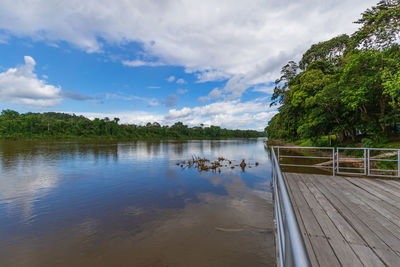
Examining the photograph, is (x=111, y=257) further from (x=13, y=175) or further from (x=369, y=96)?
(x=369, y=96)

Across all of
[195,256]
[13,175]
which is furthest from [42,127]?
[195,256]

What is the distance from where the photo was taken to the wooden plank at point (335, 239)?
214cm

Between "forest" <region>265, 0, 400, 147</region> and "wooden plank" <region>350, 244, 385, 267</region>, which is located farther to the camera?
"forest" <region>265, 0, 400, 147</region>

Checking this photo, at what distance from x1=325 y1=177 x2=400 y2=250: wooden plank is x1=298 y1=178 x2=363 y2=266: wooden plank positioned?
0.55 m

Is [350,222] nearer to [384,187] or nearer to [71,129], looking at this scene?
[384,187]

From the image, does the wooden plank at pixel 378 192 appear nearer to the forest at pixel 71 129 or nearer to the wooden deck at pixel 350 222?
the wooden deck at pixel 350 222

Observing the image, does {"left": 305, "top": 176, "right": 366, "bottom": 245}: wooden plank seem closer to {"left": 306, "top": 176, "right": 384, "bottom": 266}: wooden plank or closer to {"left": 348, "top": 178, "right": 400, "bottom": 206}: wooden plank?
{"left": 306, "top": 176, "right": 384, "bottom": 266}: wooden plank

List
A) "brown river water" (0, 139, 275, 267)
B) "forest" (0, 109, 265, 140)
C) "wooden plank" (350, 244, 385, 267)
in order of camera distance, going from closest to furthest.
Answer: "wooden plank" (350, 244, 385, 267), "brown river water" (0, 139, 275, 267), "forest" (0, 109, 265, 140)

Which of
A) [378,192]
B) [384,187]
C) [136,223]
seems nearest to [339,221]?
[378,192]

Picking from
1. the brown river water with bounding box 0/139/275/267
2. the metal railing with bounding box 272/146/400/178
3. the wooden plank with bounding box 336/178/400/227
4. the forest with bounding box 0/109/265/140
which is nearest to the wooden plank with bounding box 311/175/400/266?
the wooden plank with bounding box 336/178/400/227

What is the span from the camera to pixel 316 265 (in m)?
2.06

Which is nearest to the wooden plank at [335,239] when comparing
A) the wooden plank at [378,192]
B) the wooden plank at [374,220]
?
the wooden plank at [374,220]

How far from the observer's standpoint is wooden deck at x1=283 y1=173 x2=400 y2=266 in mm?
2203

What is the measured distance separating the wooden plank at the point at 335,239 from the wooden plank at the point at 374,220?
1.80 ft
